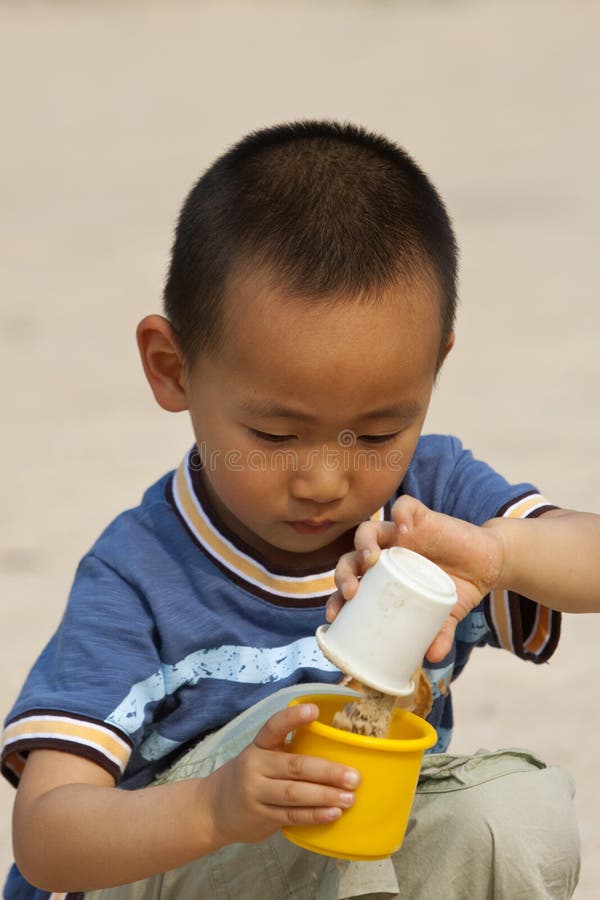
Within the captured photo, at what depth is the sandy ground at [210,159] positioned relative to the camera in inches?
162

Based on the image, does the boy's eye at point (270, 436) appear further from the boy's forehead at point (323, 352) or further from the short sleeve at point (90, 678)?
the short sleeve at point (90, 678)

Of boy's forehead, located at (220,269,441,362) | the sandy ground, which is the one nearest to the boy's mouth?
boy's forehead, located at (220,269,441,362)

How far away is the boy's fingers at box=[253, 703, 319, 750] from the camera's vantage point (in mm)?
1793

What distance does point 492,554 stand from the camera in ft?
7.09

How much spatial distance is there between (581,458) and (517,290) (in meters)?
2.05

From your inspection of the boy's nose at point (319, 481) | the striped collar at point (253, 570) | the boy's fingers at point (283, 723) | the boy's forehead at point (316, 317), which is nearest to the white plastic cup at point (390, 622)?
the boy's fingers at point (283, 723)

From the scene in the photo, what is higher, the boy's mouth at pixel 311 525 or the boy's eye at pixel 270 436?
the boy's eye at pixel 270 436

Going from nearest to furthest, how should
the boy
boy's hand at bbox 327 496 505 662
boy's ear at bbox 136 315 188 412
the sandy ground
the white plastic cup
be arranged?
the white plastic cup < boy's hand at bbox 327 496 505 662 < the boy < boy's ear at bbox 136 315 188 412 < the sandy ground

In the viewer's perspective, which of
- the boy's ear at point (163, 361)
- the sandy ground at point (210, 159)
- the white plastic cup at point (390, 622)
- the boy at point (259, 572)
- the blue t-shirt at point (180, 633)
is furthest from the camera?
the sandy ground at point (210, 159)

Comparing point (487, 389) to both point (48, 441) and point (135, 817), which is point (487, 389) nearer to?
point (48, 441)

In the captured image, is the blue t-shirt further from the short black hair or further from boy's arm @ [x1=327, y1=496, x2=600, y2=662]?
the short black hair

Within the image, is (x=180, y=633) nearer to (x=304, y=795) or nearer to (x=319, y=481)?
(x=319, y=481)

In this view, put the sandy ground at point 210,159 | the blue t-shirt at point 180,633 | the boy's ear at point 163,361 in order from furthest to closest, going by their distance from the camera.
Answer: the sandy ground at point 210,159 < the boy's ear at point 163,361 < the blue t-shirt at point 180,633

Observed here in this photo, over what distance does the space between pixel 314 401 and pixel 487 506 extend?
0.49 m
